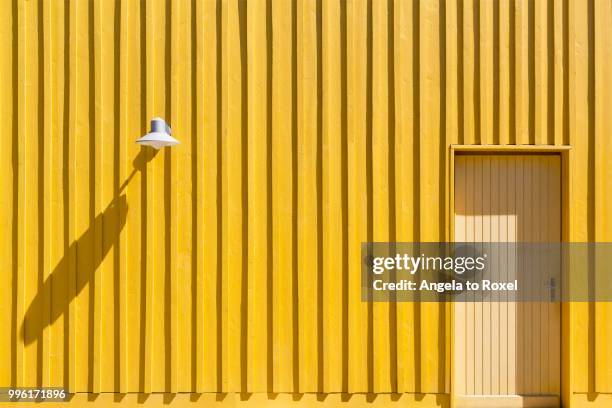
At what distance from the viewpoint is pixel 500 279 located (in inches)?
131

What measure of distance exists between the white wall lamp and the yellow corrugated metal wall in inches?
8.8

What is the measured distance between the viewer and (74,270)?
319cm

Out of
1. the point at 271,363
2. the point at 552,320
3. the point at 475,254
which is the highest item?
the point at 475,254

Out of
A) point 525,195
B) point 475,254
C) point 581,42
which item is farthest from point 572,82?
point 475,254

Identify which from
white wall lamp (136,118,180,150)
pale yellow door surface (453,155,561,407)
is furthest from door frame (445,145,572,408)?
white wall lamp (136,118,180,150)

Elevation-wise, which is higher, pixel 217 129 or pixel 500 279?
pixel 217 129

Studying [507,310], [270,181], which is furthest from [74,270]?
[507,310]

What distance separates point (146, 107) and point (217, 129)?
685 mm

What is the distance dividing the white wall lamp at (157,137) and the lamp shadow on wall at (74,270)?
1.99ft

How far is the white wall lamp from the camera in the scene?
289 cm

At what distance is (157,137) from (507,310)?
11.7 ft

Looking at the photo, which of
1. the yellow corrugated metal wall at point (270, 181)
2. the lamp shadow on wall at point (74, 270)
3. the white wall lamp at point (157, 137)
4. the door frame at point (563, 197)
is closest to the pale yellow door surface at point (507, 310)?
the door frame at point (563, 197)

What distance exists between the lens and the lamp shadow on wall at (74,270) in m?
3.18

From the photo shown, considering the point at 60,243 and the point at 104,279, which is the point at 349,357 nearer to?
the point at 104,279
